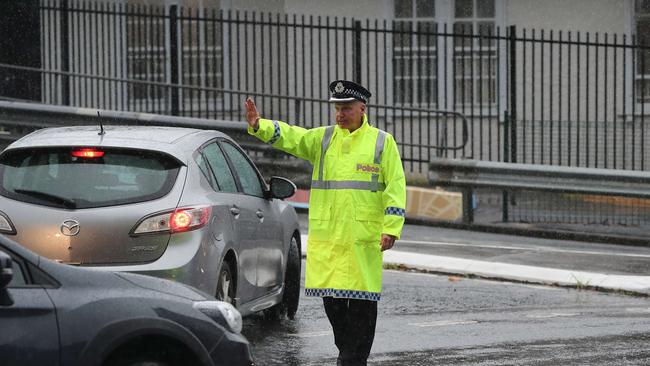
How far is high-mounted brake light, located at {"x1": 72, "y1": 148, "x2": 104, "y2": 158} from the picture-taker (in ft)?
30.1

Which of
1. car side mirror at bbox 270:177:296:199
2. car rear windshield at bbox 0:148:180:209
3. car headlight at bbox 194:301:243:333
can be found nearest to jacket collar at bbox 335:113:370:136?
car rear windshield at bbox 0:148:180:209

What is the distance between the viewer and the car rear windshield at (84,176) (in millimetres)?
9008

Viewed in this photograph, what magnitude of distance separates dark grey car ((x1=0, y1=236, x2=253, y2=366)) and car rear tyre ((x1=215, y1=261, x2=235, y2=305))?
2.30m

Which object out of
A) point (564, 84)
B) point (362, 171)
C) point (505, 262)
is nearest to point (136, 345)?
point (362, 171)

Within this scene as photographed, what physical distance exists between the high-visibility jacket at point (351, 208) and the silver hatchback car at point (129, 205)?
61 cm

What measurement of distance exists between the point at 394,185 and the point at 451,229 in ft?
33.4

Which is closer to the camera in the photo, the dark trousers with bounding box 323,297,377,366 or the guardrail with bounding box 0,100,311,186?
the dark trousers with bounding box 323,297,377,366

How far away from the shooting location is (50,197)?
9.01 m

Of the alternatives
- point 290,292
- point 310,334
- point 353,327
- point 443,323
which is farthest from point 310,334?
point 353,327

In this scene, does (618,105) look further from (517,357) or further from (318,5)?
(517,357)

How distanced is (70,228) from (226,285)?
1189 millimetres

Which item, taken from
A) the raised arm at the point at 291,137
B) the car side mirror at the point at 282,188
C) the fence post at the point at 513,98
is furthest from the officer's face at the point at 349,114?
the fence post at the point at 513,98

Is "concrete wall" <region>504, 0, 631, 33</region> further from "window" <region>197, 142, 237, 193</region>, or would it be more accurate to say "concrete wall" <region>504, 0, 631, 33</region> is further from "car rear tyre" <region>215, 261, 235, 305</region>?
"car rear tyre" <region>215, 261, 235, 305</region>

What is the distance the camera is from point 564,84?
22922 millimetres
